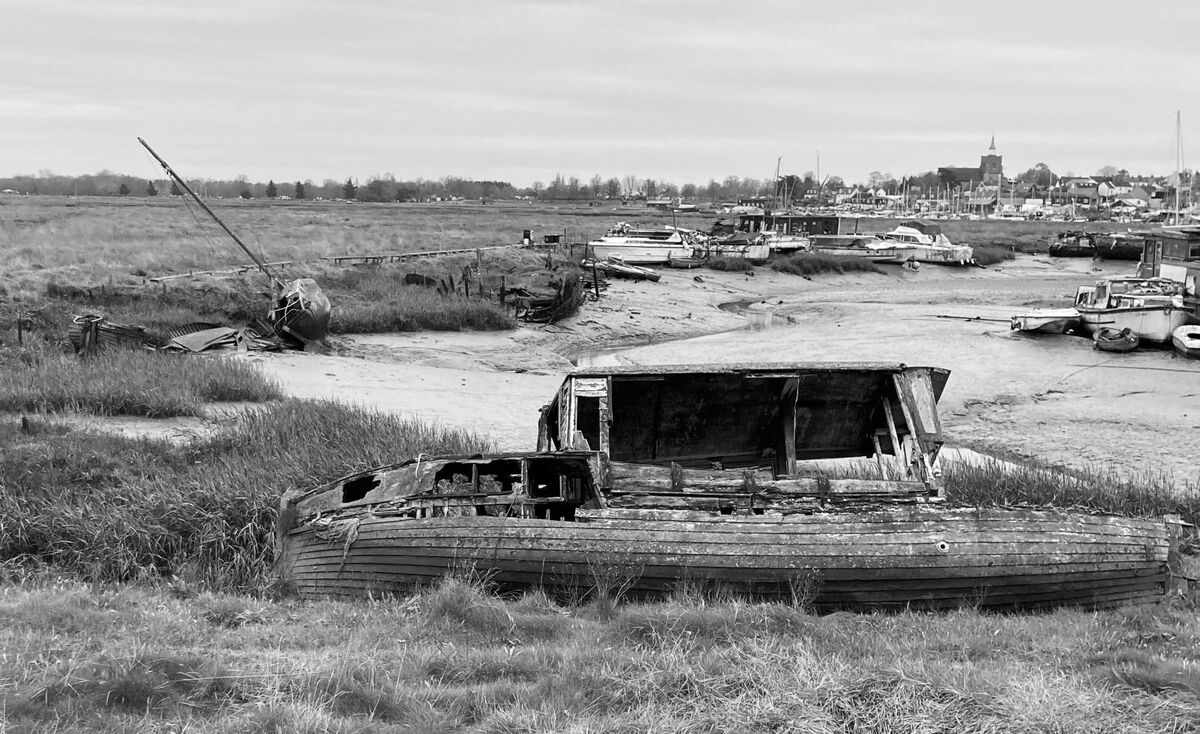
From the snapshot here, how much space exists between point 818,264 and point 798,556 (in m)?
47.3

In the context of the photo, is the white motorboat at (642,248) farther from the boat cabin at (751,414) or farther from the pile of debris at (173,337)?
the boat cabin at (751,414)

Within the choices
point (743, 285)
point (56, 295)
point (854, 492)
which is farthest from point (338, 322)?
point (743, 285)

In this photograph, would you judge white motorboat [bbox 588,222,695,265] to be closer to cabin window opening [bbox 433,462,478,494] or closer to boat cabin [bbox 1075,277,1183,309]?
boat cabin [bbox 1075,277,1183,309]

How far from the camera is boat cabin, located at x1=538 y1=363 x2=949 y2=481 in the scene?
9.22m

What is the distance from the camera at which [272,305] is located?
2334 cm

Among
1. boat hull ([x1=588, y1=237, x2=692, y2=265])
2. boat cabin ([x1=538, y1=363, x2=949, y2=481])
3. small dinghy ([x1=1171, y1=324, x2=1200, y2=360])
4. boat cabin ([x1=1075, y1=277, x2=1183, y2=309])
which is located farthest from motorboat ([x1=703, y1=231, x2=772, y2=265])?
boat cabin ([x1=538, y1=363, x2=949, y2=481])

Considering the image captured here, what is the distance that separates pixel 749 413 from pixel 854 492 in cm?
212

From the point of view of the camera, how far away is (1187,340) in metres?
27.0

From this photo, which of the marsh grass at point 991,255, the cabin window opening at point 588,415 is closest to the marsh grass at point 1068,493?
the cabin window opening at point 588,415

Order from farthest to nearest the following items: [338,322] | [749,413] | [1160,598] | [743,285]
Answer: [743,285], [338,322], [749,413], [1160,598]

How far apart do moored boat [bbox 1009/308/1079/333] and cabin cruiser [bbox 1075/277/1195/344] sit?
31cm

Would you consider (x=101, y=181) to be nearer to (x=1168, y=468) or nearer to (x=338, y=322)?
(x=338, y=322)

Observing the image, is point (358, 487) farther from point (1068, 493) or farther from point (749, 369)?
point (1068, 493)

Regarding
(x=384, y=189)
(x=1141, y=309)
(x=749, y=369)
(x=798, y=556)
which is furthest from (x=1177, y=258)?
(x=384, y=189)
